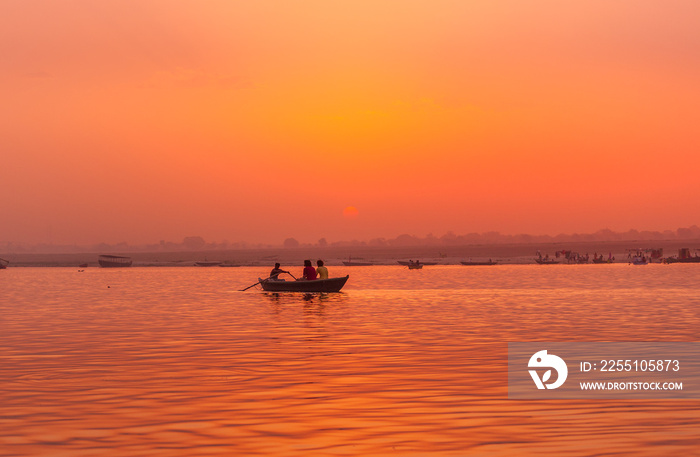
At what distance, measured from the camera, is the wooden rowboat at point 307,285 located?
56219 mm

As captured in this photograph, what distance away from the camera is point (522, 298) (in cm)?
5444

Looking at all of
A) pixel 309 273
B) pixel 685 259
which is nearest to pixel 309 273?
pixel 309 273

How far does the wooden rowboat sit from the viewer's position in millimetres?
56219

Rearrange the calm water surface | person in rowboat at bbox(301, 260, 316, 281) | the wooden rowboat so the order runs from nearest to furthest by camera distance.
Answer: the calm water surface
person in rowboat at bbox(301, 260, 316, 281)
the wooden rowboat

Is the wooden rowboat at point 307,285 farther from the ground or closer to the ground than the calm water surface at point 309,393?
farther from the ground

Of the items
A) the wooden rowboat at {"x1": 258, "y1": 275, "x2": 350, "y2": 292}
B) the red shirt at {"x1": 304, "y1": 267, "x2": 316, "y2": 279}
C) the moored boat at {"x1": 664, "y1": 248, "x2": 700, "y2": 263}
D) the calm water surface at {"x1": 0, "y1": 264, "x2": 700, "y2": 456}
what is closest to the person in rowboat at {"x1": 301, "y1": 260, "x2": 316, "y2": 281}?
the red shirt at {"x1": 304, "y1": 267, "x2": 316, "y2": 279}

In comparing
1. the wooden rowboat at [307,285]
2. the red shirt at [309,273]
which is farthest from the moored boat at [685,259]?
the red shirt at [309,273]

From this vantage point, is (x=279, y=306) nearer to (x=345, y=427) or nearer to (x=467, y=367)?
(x=467, y=367)

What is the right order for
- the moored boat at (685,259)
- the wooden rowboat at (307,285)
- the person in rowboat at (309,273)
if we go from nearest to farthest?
1. the person in rowboat at (309,273)
2. the wooden rowboat at (307,285)
3. the moored boat at (685,259)

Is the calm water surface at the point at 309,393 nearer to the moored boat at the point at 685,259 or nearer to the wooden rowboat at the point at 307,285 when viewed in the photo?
the wooden rowboat at the point at 307,285

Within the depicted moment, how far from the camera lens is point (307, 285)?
5622cm

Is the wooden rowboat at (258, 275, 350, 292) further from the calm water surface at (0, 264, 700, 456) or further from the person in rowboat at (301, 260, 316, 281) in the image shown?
the calm water surface at (0, 264, 700, 456)

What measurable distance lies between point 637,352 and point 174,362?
554 inches

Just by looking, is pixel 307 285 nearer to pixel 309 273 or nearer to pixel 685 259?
pixel 309 273
